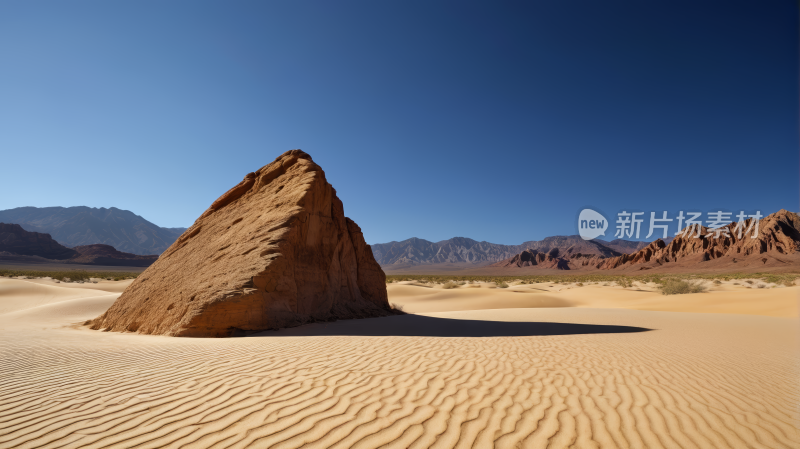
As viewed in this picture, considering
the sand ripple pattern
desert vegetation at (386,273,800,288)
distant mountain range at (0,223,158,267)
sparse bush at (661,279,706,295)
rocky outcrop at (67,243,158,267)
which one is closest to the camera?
the sand ripple pattern

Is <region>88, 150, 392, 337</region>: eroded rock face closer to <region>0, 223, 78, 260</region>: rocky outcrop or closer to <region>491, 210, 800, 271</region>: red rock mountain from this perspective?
A: <region>491, 210, 800, 271</region>: red rock mountain

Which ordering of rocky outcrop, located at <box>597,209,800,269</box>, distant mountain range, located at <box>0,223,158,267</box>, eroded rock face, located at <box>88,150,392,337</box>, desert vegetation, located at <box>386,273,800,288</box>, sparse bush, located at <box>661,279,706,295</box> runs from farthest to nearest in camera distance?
distant mountain range, located at <box>0,223,158,267</box>
rocky outcrop, located at <box>597,209,800,269</box>
desert vegetation, located at <box>386,273,800,288</box>
sparse bush, located at <box>661,279,706,295</box>
eroded rock face, located at <box>88,150,392,337</box>

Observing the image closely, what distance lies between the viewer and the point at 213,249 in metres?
11.9

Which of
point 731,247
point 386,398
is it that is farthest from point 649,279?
point 386,398

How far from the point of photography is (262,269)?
9.55m

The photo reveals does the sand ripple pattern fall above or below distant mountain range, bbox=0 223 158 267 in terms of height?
above

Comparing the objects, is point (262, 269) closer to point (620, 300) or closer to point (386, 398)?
point (386, 398)

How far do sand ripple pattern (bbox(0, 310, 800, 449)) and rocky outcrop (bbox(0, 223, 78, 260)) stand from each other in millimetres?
142562

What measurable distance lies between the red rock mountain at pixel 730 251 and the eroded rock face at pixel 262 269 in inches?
3244

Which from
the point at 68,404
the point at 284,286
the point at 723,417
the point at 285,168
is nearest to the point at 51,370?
the point at 68,404

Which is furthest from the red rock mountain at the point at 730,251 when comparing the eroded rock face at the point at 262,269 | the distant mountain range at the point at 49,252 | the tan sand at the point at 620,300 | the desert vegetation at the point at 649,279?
the distant mountain range at the point at 49,252

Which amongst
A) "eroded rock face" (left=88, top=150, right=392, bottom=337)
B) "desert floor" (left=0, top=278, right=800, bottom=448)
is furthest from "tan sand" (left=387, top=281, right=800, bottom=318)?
"desert floor" (left=0, top=278, right=800, bottom=448)

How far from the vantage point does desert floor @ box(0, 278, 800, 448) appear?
120 inches

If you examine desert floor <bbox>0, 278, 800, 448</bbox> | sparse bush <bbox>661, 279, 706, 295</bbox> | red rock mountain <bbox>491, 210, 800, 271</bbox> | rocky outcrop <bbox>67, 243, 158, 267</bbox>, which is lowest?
rocky outcrop <bbox>67, 243, 158, 267</bbox>
